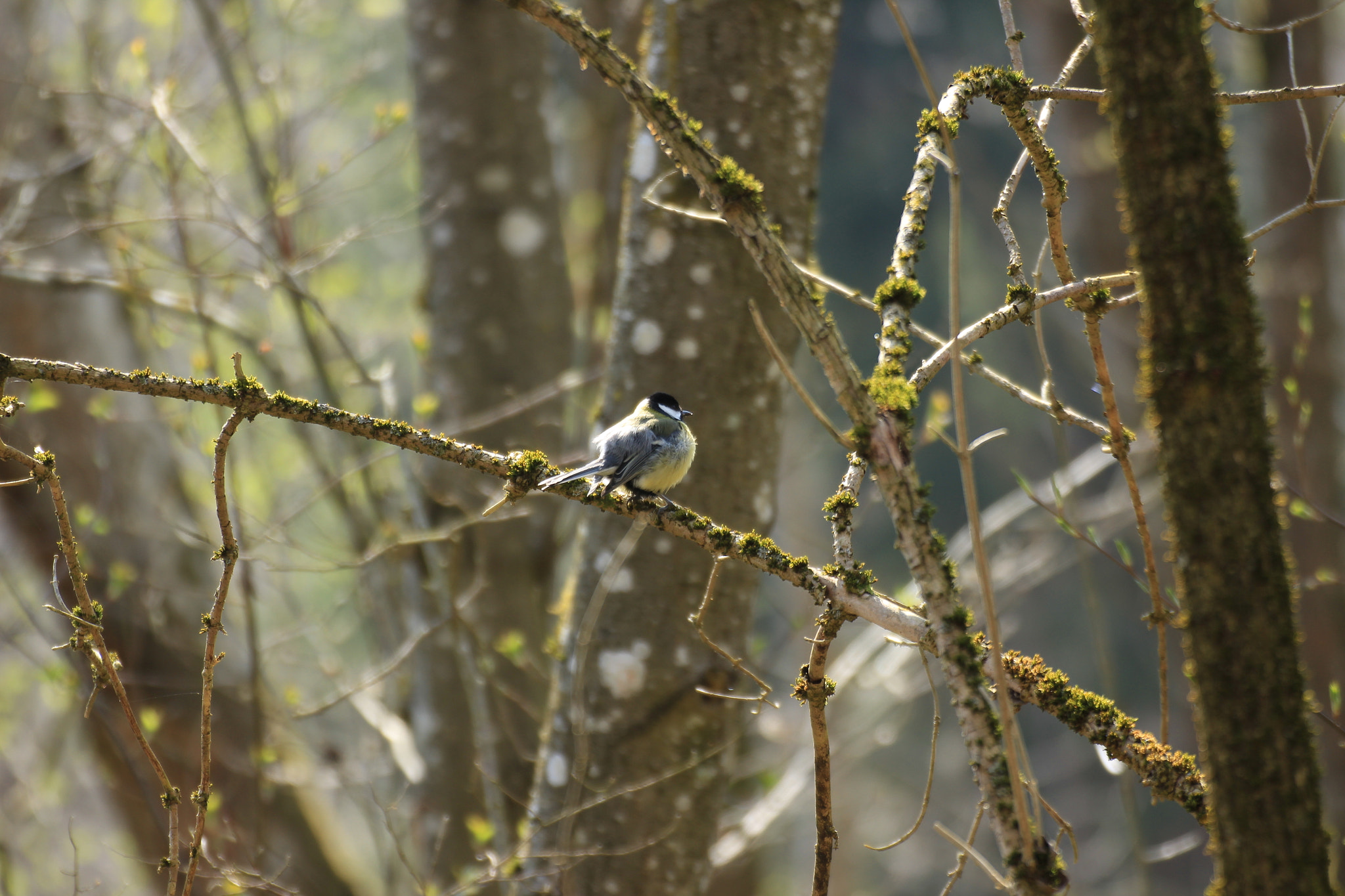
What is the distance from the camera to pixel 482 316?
4.42 m

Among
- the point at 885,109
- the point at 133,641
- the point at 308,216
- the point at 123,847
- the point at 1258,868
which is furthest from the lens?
the point at 885,109

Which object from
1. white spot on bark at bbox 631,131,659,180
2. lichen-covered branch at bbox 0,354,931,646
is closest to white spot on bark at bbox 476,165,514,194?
white spot on bark at bbox 631,131,659,180

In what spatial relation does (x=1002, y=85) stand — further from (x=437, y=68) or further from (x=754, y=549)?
(x=437, y=68)

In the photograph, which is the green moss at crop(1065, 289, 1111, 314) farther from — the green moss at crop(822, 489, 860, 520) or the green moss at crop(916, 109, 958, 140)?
the green moss at crop(822, 489, 860, 520)

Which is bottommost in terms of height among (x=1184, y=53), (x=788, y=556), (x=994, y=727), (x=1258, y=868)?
(x=1258, y=868)

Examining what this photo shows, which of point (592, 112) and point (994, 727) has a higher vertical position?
point (592, 112)

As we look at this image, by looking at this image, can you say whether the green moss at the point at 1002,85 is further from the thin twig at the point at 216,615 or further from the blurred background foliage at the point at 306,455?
the thin twig at the point at 216,615

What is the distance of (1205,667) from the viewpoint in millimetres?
977

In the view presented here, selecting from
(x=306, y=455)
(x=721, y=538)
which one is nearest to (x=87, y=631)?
(x=721, y=538)

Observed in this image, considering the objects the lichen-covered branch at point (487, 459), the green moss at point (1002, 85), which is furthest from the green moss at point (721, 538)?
the green moss at point (1002, 85)

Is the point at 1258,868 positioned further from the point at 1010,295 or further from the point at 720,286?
the point at 720,286

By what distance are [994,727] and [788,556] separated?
20.4 inches

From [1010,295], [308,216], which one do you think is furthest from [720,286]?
[308,216]

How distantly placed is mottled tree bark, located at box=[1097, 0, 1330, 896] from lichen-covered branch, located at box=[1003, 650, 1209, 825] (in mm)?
540
